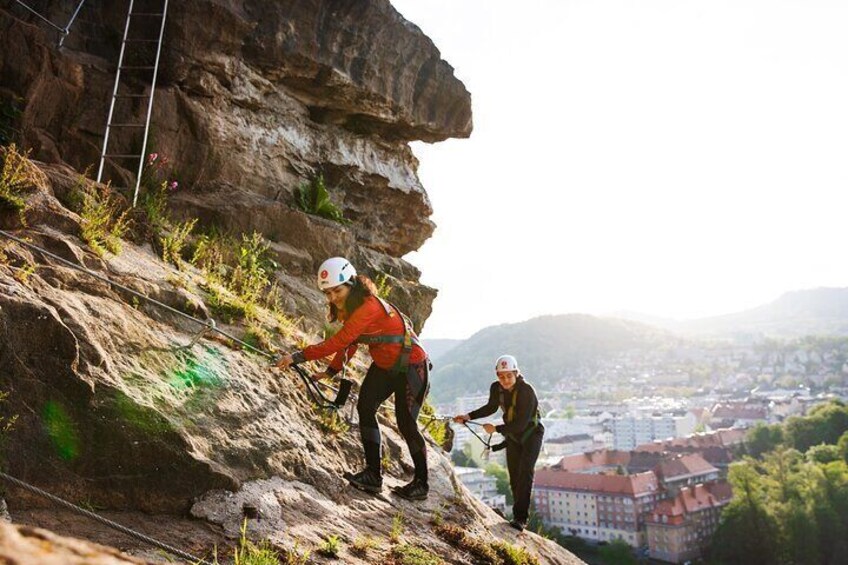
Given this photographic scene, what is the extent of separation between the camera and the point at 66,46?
10398mm

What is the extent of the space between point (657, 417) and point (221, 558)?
179 metres

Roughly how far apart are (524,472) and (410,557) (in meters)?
3.57

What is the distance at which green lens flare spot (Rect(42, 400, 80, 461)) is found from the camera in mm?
4105

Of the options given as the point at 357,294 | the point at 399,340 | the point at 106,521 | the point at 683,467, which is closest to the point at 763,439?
the point at 683,467

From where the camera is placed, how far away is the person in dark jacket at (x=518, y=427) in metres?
8.04

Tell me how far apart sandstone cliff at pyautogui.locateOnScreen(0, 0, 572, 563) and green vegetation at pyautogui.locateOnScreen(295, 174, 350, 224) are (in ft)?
0.83

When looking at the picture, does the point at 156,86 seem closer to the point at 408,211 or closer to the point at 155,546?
the point at 408,211

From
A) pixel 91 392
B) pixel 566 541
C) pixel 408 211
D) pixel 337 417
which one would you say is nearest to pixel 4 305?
pixel 91 392

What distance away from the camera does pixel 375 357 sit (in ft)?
20.6

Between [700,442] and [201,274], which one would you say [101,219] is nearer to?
[201,274]

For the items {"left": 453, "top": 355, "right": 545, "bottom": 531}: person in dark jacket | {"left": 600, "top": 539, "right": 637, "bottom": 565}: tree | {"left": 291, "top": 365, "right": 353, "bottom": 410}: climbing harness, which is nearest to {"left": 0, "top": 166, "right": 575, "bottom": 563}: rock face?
{"left": 291, "top": 365, "right": 353, "bottom": 410}: climbing harness

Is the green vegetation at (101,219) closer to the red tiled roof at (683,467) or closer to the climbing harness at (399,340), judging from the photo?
the climbing harness at (399,340)

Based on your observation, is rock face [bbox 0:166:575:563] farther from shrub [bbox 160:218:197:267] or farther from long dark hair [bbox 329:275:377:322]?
long dark hair [bbox 329:275:377:322]

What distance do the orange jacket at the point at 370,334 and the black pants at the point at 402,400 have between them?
0.13 metres
